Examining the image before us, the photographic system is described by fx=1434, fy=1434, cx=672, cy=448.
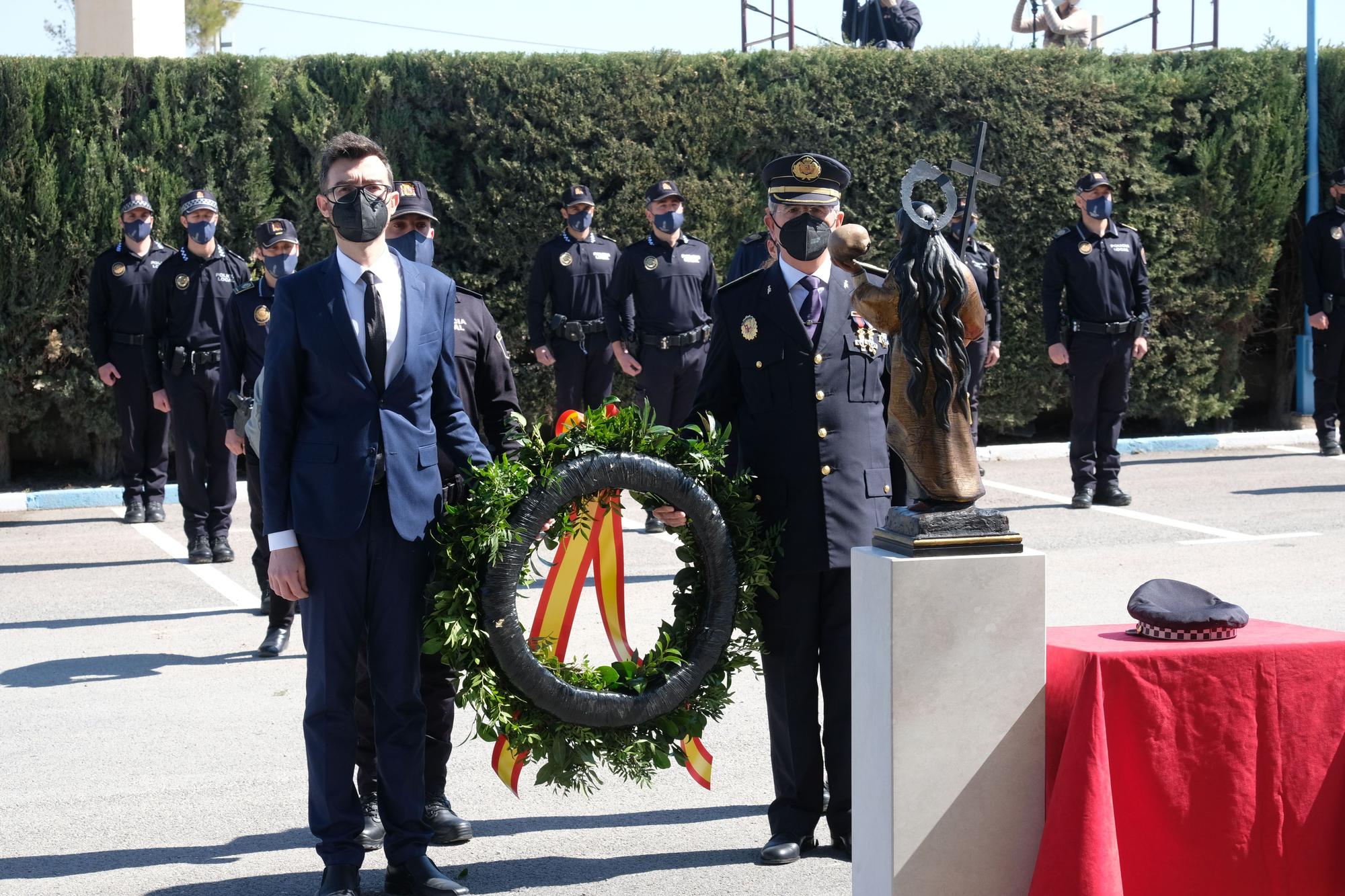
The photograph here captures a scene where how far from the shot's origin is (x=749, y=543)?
4508 millimetres

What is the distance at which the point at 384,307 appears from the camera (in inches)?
169

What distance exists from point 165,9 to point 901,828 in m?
15.0

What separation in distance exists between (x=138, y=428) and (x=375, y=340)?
7.81 meters

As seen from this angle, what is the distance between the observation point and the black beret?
368 centimetres

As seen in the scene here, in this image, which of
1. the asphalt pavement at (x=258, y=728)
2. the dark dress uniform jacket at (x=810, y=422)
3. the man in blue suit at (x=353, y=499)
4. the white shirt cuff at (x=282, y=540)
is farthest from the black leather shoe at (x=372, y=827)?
the dark dress uniform jacket at (x=810, y=422)

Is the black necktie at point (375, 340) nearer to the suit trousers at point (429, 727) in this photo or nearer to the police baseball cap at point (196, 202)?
the suit trousers at point (429, 727)

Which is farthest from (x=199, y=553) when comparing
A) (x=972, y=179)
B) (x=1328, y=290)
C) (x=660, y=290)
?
(x=1328, y=290)

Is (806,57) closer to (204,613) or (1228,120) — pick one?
(1228,120)

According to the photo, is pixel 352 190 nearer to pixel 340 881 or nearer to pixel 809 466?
pixel 809 466

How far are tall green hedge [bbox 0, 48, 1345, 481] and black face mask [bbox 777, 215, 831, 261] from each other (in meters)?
8.79

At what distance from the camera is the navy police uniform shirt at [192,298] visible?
33.0 feet

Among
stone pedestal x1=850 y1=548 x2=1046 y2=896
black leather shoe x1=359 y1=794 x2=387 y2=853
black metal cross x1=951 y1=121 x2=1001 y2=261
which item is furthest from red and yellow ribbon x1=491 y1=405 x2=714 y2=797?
black metal cross x1=951 y1=121 x2=1001 y2=261

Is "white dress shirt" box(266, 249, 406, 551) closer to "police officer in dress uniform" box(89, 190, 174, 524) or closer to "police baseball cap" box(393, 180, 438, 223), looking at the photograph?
"police baseball cap" box(393, 180, 438, 223)

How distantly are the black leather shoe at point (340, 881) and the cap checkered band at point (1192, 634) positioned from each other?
7.72ft
